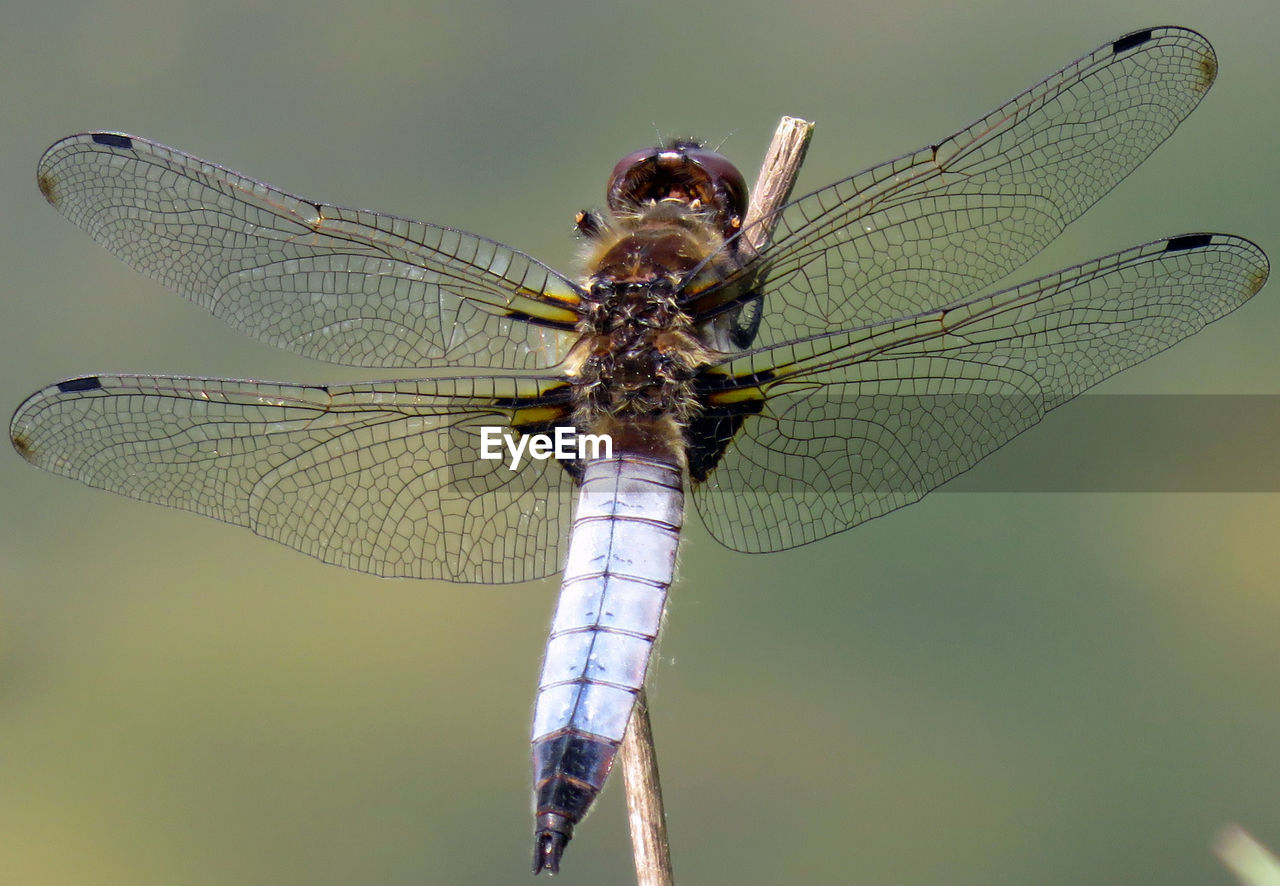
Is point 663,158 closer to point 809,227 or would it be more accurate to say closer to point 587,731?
point 809,227

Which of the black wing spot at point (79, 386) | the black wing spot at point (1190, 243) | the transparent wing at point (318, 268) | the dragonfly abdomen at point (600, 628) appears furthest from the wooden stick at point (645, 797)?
the black wing spot at point (79, 386)

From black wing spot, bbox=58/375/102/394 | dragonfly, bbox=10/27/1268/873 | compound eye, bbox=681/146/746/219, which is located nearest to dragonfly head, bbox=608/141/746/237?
compound eye, bbox=681/146/746/219

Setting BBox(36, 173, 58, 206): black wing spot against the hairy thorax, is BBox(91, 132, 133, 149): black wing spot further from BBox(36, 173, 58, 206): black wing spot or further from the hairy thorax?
the hairy thorax

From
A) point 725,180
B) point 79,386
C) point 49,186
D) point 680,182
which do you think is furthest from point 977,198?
point 49,186

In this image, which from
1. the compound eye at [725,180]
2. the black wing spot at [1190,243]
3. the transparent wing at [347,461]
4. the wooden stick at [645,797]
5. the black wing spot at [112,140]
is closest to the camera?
the wooden stick at [645,797]

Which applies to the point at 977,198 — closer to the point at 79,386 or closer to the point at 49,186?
the point at 79,386

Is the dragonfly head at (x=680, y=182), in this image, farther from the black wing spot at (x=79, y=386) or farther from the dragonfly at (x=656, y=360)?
the black wing spot at (x=79, y=386)

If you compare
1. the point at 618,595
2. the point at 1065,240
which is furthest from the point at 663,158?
the point at 1065,240

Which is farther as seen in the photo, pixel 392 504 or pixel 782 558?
pixel 782 558
